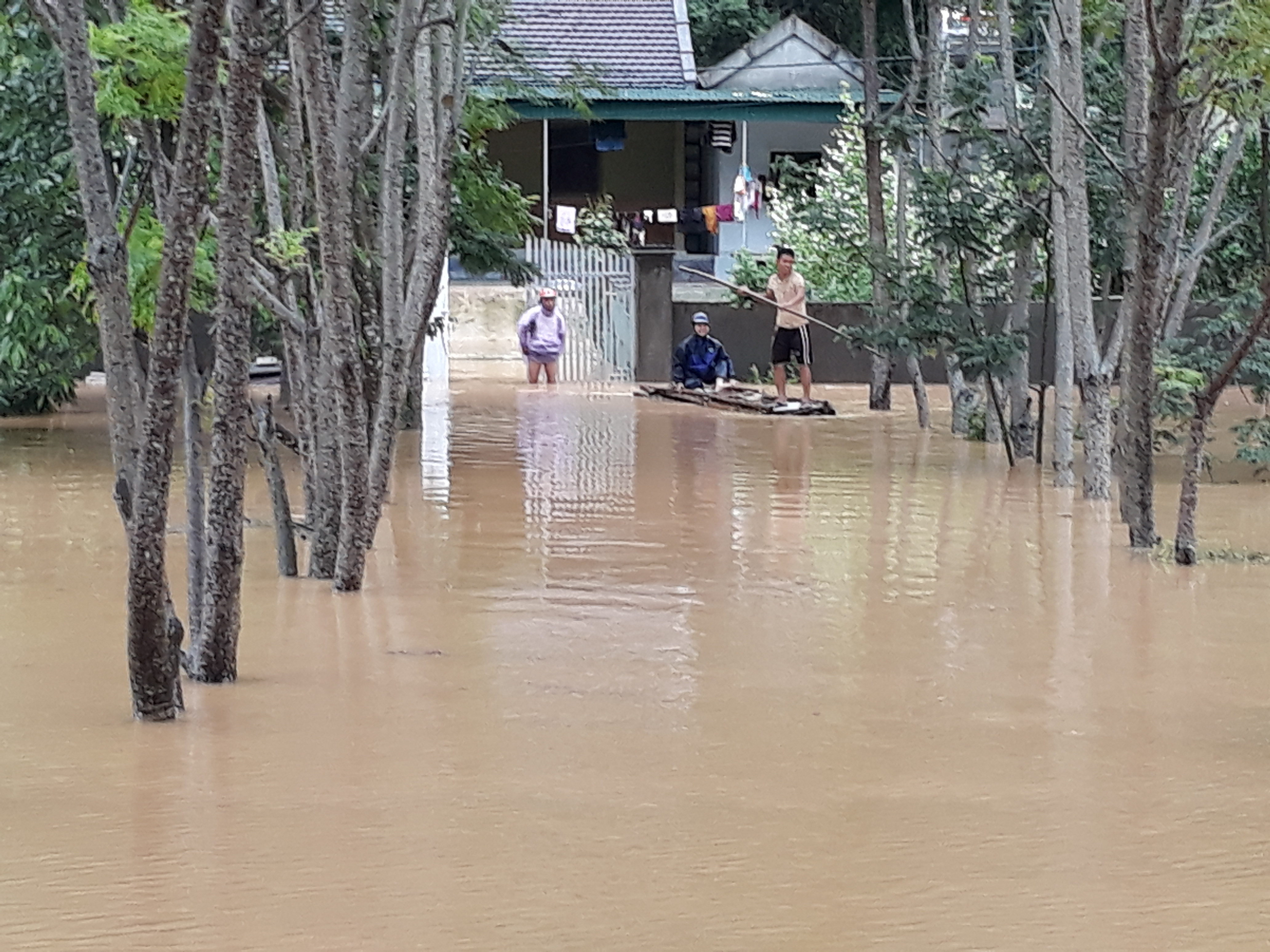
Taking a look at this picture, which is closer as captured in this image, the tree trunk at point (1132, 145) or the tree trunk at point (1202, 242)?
the tree trunk at point (1132, 145)

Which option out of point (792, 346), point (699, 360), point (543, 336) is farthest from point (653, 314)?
point (792, 346)

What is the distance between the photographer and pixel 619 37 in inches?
1280

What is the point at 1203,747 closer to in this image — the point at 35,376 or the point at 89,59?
the point at 89,59

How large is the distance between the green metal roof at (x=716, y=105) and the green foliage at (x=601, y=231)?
1.40 metres

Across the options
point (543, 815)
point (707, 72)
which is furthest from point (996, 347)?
point (707, 72)

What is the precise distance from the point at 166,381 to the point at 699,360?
57.8ft

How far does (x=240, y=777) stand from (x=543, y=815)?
1026mm

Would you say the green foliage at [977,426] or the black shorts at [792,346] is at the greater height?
the black shorts at [792,346]

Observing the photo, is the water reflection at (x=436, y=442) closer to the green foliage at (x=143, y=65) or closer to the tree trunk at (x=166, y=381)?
the green foliage at (x=143, y=65)

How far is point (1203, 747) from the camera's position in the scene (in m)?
6.47

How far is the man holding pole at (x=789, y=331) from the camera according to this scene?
70.0 feet

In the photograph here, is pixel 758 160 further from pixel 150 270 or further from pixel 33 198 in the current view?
pixel 150 270

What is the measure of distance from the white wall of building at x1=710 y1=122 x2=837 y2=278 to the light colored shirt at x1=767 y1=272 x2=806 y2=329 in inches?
381

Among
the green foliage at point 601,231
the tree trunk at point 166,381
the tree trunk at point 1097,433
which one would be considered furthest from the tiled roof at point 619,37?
the tree trunk at point 166,381
